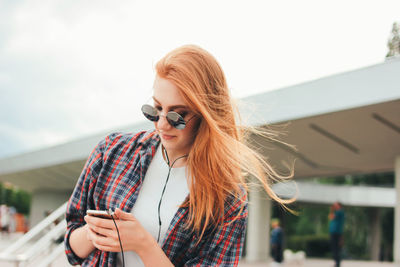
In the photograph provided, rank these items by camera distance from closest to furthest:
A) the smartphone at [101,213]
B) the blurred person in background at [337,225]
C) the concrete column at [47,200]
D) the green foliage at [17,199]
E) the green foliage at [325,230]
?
the smartphone at [101,213] → the blurred person in background at [337,225] → the concrete column at [47,200] → the green foliage at [325,230] → the green foliage at [17,199]

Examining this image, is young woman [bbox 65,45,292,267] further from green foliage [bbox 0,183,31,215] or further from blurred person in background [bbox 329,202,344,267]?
green foliage [bbox 0,183,31,215]

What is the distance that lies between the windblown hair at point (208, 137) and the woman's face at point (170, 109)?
0.03m

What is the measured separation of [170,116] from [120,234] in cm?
49

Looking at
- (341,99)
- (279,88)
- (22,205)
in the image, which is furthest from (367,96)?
(22,205)

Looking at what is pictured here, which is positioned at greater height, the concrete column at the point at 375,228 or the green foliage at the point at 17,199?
the concrete column at the point at 375,228

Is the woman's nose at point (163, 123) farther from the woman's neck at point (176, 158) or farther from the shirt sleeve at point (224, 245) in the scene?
the shirt sleeve at point (224, 245)

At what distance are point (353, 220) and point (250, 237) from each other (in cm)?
2156

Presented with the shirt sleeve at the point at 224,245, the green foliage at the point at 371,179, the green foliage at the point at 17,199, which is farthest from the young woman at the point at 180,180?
the green foliage at the point at 17,199

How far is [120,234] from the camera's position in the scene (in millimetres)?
1490

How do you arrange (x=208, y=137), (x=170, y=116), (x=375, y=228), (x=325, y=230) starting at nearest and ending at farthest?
(x=170, y=116) → (x=208, y=137) → (x=375, y=228) → (x=325, y=230)

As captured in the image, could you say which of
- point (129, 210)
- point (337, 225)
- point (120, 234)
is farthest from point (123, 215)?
point (337, 225)

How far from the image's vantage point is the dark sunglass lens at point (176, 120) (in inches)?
65.7

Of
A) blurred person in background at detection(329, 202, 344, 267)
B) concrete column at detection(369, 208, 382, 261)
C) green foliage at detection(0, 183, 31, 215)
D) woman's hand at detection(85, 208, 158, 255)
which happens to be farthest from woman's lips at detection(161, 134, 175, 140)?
green foliage at detection(0, 183, 31, 215)

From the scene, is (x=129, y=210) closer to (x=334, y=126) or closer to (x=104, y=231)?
(x=104, y=231)
